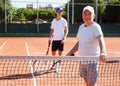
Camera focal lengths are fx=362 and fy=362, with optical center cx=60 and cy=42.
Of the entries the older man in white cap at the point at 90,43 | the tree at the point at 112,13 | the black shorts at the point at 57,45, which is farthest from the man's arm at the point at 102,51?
the tree at the point at 112,13

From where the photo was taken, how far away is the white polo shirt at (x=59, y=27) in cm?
1056

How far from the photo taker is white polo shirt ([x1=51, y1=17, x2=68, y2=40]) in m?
10.6

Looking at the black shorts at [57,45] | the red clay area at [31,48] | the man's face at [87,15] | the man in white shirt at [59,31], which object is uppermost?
the man's face at [87,15]

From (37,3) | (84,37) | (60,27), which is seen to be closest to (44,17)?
(37,3)

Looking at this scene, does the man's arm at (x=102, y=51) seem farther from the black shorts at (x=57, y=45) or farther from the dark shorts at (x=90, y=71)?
the black shorts at (x=57, y=45)

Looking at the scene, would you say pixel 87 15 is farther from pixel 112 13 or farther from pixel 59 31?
pixel 112 13

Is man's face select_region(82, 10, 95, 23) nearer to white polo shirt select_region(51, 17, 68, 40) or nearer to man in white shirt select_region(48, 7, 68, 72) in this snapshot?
man in white shirt select_region(48, 7, 68, 72)

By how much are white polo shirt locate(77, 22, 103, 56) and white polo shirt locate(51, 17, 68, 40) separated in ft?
15.5

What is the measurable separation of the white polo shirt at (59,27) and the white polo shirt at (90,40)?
472 cm

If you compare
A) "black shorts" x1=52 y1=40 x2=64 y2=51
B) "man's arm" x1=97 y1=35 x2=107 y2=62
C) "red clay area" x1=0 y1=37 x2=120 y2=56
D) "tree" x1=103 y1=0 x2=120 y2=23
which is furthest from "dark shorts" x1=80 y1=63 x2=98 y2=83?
"tree" x1=103 y1=0 x2=120 y2=23

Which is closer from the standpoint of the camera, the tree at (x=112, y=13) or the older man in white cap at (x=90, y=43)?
the older man in white cap at (x=90, y=43)

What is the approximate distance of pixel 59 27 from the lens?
10594 mm

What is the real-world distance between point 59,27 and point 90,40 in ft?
16.0

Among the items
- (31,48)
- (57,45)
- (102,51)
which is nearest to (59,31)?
(57,45)
